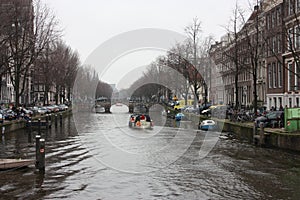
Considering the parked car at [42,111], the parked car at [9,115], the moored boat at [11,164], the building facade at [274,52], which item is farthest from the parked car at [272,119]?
the parked car at [42,111]

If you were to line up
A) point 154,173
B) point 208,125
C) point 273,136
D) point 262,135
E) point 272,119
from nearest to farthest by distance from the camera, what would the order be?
point 154,173 < point 273,136 < point 262,135 < point 272,119 < point 208,125

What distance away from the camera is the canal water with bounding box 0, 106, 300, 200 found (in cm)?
1598

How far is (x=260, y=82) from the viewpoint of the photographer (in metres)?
68.7

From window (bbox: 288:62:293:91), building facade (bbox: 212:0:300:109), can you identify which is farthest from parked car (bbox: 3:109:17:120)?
window (bbox: 288:62:293:91)

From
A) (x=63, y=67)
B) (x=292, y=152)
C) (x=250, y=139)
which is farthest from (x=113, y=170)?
(x=63, y=67)

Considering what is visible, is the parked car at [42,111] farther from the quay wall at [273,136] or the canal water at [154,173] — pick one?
the quay wall at [273,136]

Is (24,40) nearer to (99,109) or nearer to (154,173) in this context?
(154,173)

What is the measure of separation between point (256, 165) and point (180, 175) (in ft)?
17.6

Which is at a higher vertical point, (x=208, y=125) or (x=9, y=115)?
(x=9, y=115)

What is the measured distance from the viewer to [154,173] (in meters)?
19.8

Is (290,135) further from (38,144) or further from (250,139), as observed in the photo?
(38,144)

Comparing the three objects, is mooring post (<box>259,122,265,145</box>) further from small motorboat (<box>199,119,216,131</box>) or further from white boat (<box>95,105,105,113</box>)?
white boat (<box>95,105,105,113</box>)

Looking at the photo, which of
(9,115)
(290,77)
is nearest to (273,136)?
(290,77)

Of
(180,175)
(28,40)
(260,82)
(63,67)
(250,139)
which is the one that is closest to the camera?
(180,175)
